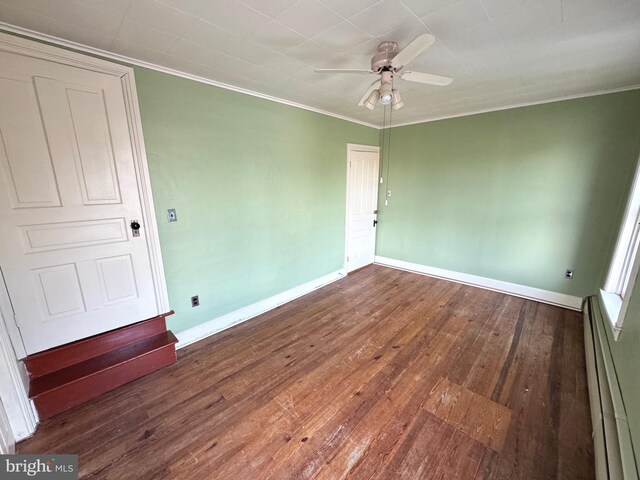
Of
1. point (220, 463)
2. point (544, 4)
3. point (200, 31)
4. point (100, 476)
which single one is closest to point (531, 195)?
point (544, 4)

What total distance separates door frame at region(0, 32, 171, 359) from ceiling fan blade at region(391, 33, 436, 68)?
1954 millimetres

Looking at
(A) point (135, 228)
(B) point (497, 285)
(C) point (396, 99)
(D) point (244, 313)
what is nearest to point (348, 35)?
(C) point (396, 99)

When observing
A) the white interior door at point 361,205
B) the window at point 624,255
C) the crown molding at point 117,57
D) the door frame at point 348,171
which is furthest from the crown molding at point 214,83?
the window at point 624,255

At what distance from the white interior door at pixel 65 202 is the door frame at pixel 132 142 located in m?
0.03

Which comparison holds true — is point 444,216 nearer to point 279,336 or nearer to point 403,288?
point 403,288

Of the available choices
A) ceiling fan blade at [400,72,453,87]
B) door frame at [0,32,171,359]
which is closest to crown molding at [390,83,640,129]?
ceiling fan blade at [400,72,453,87]

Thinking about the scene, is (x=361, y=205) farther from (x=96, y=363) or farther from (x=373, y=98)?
(x=96, y=363)

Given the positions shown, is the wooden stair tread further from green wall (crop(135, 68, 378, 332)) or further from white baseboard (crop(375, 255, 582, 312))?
white baseboard (crop(375, 255, 582, 312))

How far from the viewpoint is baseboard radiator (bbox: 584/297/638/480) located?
3.76ft

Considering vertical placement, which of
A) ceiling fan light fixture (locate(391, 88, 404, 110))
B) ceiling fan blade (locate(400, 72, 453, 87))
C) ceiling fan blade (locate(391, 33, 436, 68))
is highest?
ceiling fan blade (locate(391, 33, 436, 68))

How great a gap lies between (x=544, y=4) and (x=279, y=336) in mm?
3031

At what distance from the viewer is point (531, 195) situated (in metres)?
3.18

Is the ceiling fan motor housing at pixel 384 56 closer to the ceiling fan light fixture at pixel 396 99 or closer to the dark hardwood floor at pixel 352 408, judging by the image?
the ceiling fan light fixture at pixel 396 99

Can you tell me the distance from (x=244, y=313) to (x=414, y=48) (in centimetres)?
282
